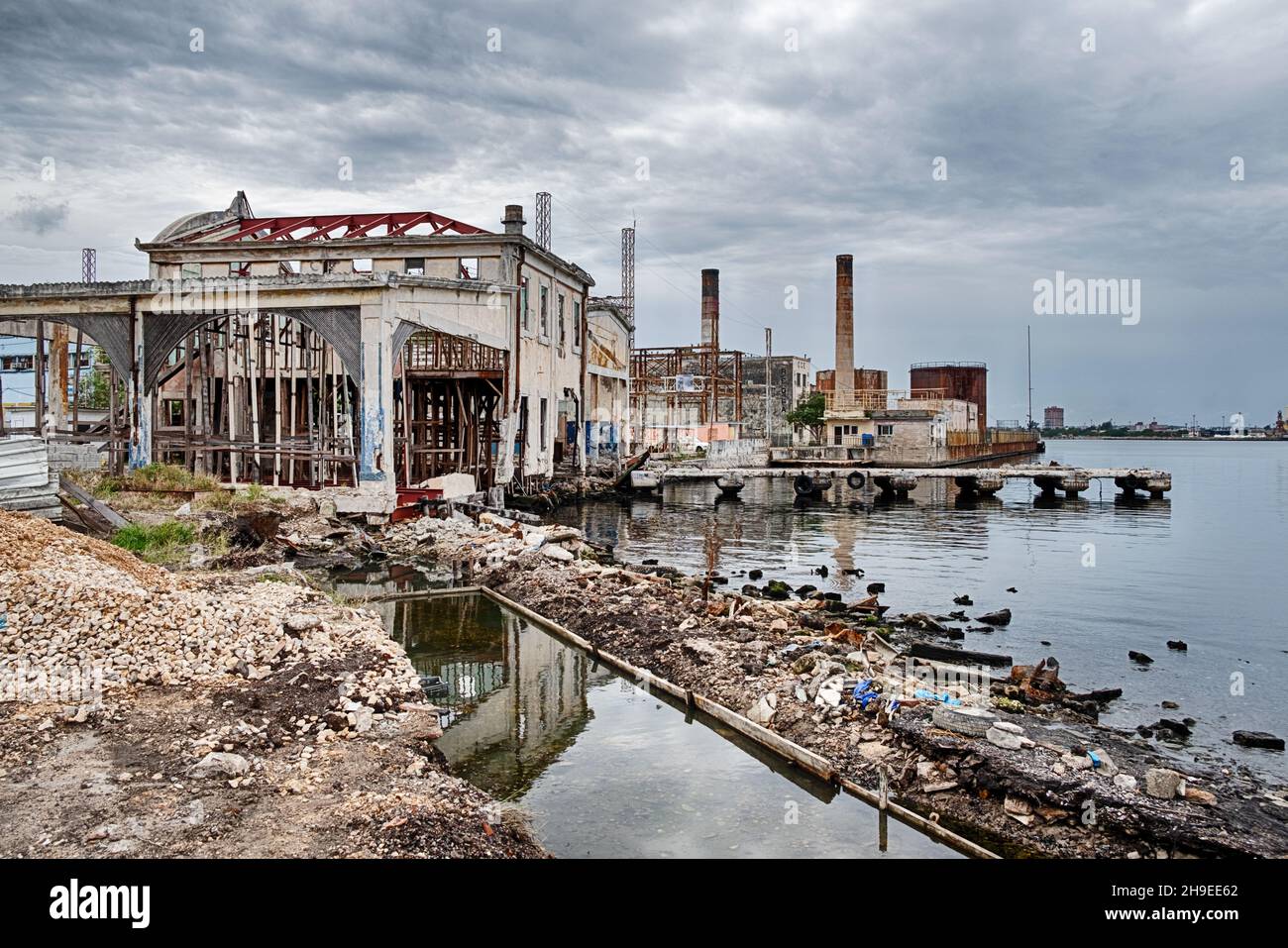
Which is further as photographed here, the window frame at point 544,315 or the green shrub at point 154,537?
the window frame at point 544,315

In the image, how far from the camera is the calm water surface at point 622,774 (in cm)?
714

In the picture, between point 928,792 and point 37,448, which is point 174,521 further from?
point 928,792

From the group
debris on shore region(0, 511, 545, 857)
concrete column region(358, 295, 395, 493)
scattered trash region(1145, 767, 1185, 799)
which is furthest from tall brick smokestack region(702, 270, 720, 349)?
scattered trash region(1145, 767, 1185, 799)

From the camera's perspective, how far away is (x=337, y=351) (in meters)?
22.1

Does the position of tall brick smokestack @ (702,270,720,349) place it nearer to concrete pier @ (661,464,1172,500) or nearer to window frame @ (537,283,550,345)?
concrete pier @ (661,464,1172,500)

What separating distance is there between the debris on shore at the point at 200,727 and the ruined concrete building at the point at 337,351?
10842 mm

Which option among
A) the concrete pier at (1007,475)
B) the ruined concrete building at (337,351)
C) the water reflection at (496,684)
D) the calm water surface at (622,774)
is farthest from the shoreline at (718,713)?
the concrete pier at (1007,475)

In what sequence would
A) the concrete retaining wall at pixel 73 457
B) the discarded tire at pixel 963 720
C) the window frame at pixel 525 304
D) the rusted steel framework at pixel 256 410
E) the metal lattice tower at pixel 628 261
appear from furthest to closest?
the metal lattice tower at pixel 628 261 → the window frame at pixel 525 304 → the rusted steel framework at pixel 256 410 → the concrete retaining wall at pixel 73 457 → the discarded tire at pixel 963 720

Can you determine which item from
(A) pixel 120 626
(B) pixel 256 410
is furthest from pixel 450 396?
(A) pixel 120 626

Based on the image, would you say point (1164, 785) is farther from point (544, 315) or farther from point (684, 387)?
point (684, 387)

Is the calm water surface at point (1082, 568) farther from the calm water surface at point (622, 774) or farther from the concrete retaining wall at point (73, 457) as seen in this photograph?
the concrete retaining wall at point (73, 457)

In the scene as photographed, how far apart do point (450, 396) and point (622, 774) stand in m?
24.3

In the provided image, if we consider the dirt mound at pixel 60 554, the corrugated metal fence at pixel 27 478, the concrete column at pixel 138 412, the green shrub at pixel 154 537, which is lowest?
the green shrub at pixel 154 537

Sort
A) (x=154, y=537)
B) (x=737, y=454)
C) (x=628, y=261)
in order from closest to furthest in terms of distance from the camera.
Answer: (x=154, y=537) → (x=737, y=454) → (x=628, y=261)
